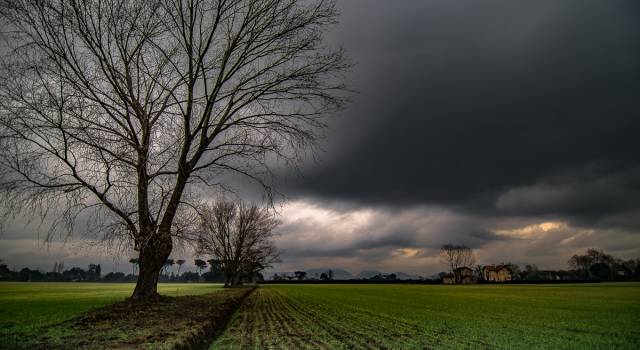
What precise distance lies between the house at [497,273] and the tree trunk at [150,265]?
446ft

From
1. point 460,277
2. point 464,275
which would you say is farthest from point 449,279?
point 464,275

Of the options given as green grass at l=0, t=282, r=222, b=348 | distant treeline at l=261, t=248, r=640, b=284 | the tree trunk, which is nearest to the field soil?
green grass at l=0, t=282, r=222, b=348

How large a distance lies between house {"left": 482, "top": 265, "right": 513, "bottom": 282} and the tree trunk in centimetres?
13580

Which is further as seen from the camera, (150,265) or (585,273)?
(585,273)

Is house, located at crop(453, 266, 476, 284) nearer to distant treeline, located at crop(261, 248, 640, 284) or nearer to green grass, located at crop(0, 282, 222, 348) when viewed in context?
distant treeline, located at crop(261, 248, 640, 284)

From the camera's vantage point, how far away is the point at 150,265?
47.2 ft

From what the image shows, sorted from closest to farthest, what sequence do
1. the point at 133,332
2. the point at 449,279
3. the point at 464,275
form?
the point at 133,332
the point at 449,279
the point at 464,275

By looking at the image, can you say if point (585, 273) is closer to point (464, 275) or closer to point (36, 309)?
point (464, 275)

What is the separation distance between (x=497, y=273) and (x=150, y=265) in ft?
480

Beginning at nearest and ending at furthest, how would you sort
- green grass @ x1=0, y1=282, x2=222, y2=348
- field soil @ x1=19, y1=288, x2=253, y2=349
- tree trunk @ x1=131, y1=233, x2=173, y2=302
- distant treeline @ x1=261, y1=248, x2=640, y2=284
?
field soil @ x1=19, y1=288, x2=253, y2=349
green grass @ x1=0, y1=282, x2=222, y2=348
tree trunk @ x1=131, y1=233, x2=173, y2=302
distant treeline @ x1=261, y1=248, x2=640, y2=284

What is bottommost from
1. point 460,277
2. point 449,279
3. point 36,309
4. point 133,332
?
point 449,279

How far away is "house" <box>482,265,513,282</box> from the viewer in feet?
434

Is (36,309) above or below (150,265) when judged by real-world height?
below

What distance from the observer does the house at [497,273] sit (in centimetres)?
13225
